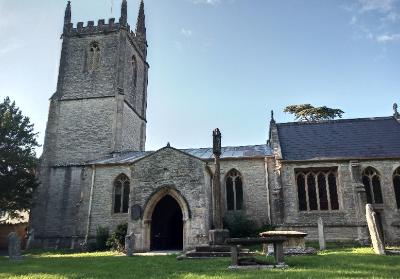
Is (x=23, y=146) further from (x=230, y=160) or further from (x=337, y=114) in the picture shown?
(x=337, y=114)

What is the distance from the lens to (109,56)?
1249 inches

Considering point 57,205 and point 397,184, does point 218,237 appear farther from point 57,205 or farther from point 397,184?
point 57,205

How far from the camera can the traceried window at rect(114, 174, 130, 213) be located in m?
24.5

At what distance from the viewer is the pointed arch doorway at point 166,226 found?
22.0 meters

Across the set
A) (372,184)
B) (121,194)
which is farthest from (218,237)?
(372,184)

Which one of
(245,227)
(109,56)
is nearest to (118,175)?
(245,227)

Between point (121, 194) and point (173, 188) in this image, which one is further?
point (121, 194)

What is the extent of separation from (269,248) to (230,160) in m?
10.1

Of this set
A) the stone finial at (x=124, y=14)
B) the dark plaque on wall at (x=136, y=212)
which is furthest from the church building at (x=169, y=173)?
the stone finial at (x=124, y=14)

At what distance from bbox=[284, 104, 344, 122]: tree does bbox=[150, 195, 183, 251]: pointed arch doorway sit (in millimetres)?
22026

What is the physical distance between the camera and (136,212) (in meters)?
19.4

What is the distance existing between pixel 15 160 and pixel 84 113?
724 centimetres

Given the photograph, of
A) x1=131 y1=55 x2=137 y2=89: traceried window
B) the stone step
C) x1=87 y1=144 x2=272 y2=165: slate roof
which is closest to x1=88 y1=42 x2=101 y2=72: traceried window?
x1=131 y1=55 x2=137 y2=89: traceried window

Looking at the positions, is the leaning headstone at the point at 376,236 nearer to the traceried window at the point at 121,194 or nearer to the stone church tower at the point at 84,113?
the traceried window at the point at 121,194
